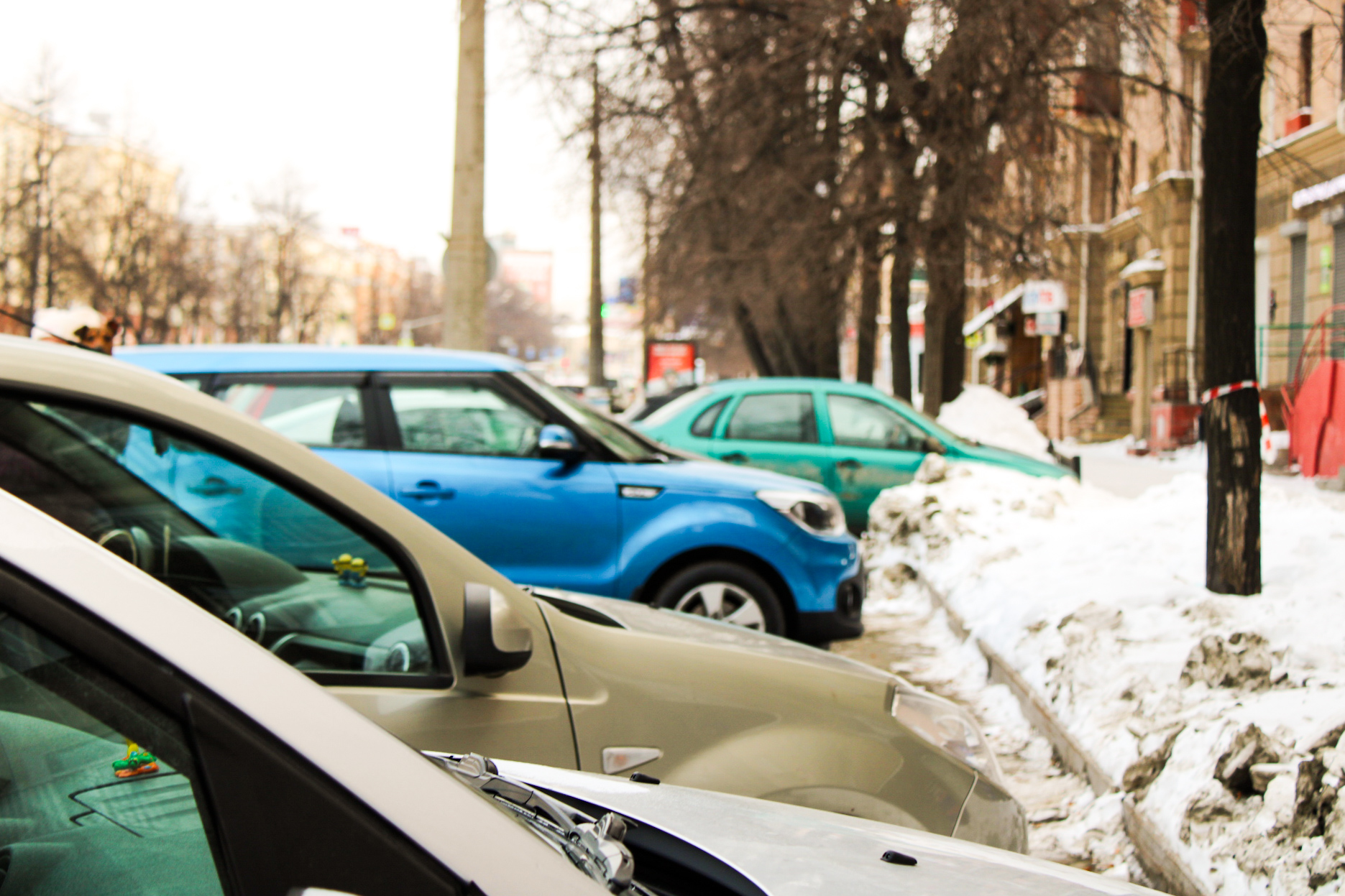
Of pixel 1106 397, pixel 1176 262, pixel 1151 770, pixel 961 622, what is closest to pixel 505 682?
pixel 1151 770

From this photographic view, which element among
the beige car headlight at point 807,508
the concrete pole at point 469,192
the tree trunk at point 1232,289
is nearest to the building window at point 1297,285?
the tree trunk at point 1232,289

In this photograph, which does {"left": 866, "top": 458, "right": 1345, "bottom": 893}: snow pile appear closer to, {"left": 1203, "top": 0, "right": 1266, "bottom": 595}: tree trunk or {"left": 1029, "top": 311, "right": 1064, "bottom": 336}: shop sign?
{"left": 1203, "top": 0, "right": 1266, "bottom": 595}: tree trunk

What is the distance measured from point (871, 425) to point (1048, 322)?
25214mm

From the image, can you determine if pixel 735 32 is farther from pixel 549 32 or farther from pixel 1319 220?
pixel 1319 220

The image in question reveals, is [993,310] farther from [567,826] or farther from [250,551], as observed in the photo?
[567,826]

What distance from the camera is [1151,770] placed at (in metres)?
3.73

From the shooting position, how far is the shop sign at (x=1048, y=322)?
3338cm

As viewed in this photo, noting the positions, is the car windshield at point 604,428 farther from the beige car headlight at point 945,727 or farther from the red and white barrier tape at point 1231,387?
the beige car headlight at point 945,727

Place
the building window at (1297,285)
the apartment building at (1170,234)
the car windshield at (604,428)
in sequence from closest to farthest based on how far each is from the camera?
the car windshield at (604,428)
the apartment building at (1170,234)
the building window at (1297,285)

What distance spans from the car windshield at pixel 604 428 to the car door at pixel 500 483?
0.31 feet

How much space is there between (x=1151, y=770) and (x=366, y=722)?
10.6 ft

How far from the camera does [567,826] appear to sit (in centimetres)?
149

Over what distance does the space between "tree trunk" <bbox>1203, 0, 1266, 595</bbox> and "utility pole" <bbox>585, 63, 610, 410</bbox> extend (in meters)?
8.82

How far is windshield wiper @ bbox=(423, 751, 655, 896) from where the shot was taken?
137 centimetres
